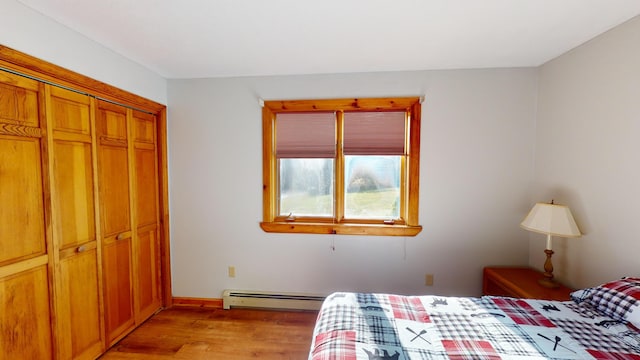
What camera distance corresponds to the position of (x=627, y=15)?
1.57 meters

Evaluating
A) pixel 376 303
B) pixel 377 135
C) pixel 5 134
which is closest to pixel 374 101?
pixel 377 135

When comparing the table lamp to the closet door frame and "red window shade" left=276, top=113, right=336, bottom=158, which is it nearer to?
"red window shade" left=276, top=113, right=336, bottom=158

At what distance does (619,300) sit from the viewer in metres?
1.35

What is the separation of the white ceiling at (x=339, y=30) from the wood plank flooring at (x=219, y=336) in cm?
242

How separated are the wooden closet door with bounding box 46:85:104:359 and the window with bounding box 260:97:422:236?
136 centimetres

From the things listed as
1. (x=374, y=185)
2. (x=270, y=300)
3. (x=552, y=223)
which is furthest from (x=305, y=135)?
(x=552, y=223)

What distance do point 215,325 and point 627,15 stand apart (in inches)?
151

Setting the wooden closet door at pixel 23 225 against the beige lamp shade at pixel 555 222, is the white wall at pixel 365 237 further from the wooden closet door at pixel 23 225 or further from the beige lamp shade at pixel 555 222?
the wooden closet door at pixel 23 225

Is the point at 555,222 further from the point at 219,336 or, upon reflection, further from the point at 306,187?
the point at 219,336

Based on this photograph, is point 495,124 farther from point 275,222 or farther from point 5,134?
point 5,134

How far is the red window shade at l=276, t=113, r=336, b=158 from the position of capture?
2.62 metres

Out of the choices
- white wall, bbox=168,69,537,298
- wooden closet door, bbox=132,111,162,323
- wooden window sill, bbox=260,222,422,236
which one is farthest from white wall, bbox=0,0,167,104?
wooden window sill, bbox=260,222,422,236

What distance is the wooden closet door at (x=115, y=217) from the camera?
6.61 feet

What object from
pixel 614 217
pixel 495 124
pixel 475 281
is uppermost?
pixel 495 124
